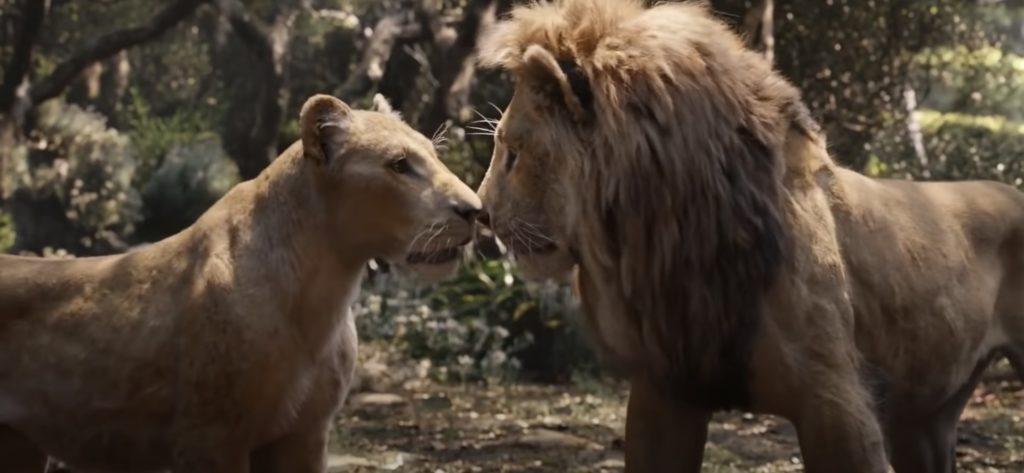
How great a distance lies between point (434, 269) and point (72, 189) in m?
12.2

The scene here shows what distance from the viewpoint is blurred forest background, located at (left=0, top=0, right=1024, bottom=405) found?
399 inches

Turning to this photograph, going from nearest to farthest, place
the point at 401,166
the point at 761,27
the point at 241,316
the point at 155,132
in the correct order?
the point at 241,316 → the point at 401,166 → the point at 761,27 → the point at 155,132

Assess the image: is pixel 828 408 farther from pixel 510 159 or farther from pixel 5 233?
pixel 5 233

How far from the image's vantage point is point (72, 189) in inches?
611

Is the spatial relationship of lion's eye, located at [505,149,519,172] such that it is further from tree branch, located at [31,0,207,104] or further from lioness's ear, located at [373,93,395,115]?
tree branch, located at [31,0,207,104]

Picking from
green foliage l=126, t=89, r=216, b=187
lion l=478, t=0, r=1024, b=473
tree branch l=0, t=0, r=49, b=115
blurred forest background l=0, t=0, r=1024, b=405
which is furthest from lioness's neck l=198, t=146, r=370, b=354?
green foliage l=126, t=89, r=216, b=187

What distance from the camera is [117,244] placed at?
14.9 meters

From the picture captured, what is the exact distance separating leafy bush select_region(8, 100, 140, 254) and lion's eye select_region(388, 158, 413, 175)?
1109 centimetres

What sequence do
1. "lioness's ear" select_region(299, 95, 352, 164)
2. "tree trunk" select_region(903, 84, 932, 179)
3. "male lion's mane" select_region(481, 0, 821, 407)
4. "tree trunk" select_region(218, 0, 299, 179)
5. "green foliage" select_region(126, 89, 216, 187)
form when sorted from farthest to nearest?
1. "green foliage" select_region(126, 89, 216, 187)
2. "tree trunk" select_region(218, 0, 299, 179)
3. "tree trunk" select_region(903, 84, 932, 179)
4. "lioness's ear" select_region(299, 95, 352, 164)
5. "male lion's mane" select_region(481, 0, 821, 407)

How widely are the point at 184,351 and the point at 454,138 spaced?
867cm

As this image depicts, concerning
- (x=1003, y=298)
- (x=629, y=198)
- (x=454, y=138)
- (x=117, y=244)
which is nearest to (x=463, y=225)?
(x=629, y=198)

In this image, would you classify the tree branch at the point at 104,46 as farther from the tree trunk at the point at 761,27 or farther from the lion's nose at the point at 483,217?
the lion's nose at the point at 483,217

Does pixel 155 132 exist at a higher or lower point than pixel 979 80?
lower

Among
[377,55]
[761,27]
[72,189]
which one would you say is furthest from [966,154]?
[72,189]
